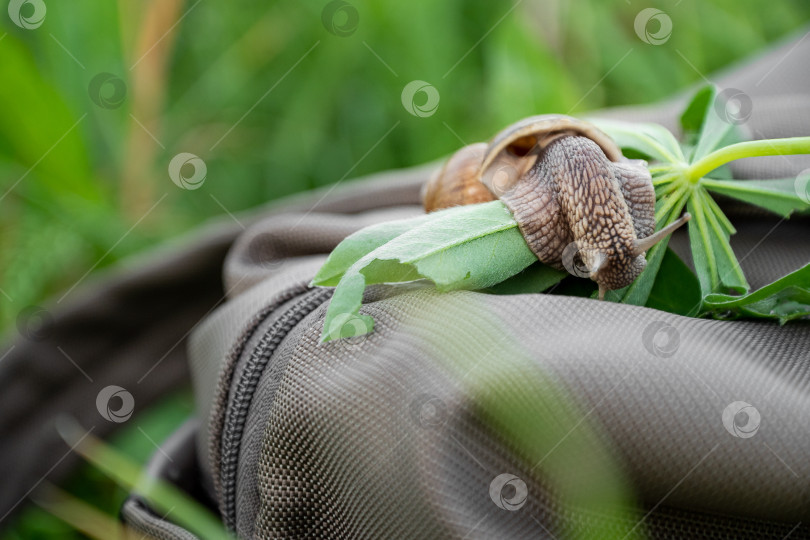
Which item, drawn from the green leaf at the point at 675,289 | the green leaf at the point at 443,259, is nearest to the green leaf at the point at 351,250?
the green leaf at the point at 443,259

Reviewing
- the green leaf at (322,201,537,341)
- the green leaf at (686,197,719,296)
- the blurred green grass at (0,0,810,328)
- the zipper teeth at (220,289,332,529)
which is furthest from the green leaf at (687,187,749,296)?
the blurred green grass at (0,0,810,328)

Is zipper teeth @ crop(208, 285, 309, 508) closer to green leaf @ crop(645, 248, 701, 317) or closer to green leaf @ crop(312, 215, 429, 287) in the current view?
green leaf @ crop(312, 215, 429, 287)

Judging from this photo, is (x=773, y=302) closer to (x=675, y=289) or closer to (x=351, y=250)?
(x=675, y=289)

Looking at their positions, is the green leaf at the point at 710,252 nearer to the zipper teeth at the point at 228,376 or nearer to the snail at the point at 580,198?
the snail at the point at 580,198

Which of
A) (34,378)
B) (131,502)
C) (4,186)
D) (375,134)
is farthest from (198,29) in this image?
(131,502)

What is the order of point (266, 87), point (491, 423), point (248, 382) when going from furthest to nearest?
point (266, 87)
point (248, 382)
point (491, 423)

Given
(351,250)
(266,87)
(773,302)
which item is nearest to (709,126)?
(773,302)

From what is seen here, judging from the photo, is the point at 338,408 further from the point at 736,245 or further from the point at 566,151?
the point at 736,245
